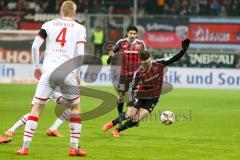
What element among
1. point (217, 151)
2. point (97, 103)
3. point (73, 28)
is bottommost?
point (97, 103)

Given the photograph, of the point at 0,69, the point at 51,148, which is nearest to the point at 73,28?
the point at 51,148

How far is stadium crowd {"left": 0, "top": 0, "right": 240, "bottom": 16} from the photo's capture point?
113 feet

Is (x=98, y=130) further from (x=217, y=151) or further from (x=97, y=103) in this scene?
(x=97, y=103)

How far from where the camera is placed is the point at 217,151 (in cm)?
1195

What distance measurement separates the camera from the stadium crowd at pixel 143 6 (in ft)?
113

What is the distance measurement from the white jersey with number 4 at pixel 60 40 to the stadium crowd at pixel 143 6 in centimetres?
2367

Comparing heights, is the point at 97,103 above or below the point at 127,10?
below

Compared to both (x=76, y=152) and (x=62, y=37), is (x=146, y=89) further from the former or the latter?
(x=62, y=37)

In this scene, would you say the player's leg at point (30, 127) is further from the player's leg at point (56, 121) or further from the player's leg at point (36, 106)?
the player's leg at point (56, 121)

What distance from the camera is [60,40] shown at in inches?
417

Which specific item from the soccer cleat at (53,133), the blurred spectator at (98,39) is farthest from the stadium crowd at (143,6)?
the soccer cleat at (53,133)

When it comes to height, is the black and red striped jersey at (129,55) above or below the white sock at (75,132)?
above

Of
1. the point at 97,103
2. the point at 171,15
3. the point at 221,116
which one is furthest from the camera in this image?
the point at 171,15

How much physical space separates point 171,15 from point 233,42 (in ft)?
11.4
